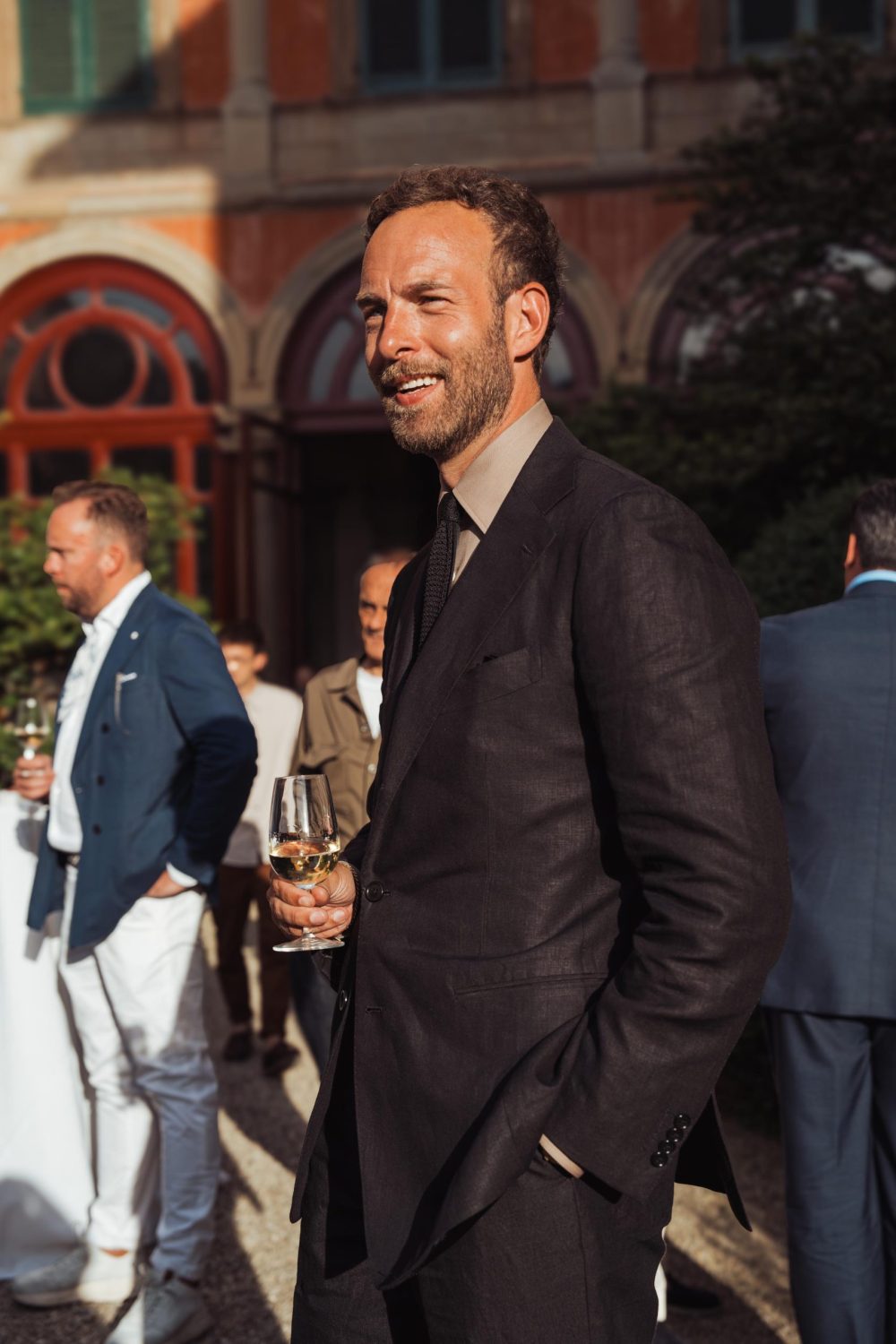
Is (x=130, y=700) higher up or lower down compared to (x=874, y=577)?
lower down

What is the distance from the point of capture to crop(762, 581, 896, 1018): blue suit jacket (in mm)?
3387

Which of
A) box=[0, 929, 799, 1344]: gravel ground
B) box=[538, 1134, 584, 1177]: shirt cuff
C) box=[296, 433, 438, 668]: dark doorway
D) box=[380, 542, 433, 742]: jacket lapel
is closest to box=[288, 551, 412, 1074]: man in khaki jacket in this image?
box=[0, 929, 799, 1344]: gravel ground

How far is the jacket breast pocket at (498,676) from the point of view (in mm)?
1879

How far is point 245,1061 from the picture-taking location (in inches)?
266

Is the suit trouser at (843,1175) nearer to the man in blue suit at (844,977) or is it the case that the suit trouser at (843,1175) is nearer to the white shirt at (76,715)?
the man in blue suit at (844,977)

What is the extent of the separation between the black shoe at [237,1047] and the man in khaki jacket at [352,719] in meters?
2.23

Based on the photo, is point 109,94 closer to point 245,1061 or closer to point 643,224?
point 643,224

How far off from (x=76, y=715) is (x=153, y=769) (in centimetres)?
37

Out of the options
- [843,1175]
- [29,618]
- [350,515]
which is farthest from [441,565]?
[350,515]

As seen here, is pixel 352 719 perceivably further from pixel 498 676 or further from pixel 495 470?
pixel 498 676

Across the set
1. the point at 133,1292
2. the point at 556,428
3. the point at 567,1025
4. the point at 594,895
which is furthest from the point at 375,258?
the point at 133,1292

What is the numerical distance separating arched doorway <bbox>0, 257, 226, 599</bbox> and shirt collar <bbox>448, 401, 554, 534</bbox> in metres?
12.6

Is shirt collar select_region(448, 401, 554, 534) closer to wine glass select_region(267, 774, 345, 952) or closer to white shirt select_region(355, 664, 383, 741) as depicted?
wine glass select_region(267, 774, 345, 952)

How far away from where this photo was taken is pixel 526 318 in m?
2.12
